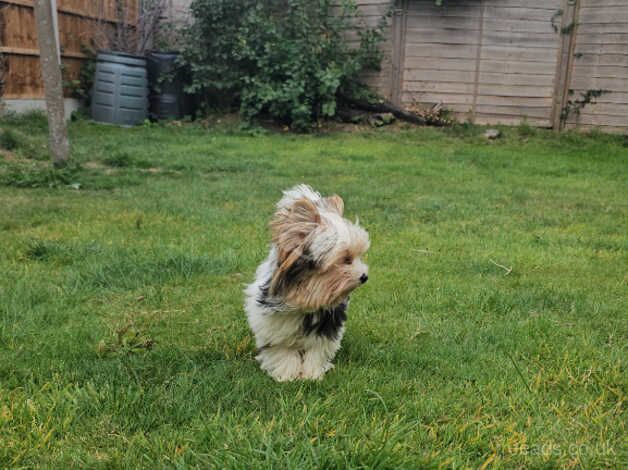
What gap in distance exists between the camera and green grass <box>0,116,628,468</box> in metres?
2.27

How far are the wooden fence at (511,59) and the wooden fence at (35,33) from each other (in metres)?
5.77

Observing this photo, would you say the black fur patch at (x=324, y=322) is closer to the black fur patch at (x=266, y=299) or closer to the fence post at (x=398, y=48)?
the black fur patch at (x=266, y=299)

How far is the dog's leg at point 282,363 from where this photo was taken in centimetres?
288

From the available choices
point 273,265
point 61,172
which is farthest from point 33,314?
point 61,172

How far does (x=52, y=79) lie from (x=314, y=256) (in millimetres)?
6101

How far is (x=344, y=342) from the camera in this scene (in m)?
3.36

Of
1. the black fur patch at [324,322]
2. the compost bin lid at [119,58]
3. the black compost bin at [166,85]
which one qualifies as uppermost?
the compost bin lid at [119,58]

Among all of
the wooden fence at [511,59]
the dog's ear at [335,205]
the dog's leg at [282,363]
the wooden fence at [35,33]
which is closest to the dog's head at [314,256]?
the dog's ear at [335,205]

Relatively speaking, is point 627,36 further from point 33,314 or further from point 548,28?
point 33,314

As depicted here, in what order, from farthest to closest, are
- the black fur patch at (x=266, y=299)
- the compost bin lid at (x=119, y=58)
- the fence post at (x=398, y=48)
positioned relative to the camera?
the fence post at (x=398, y=48), the compost bin lid at (x=119, y=58), the black fur patch at (x=266, y=299)

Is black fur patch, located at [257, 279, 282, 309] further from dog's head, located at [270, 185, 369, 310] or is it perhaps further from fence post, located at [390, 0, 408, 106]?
fence post, located at [390, 0, 408, 106]

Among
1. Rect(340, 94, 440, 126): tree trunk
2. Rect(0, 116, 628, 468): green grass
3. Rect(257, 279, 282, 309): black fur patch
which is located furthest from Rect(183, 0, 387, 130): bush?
Rect(257, 279, 282, 309): black fur patch

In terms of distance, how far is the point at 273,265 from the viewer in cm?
295

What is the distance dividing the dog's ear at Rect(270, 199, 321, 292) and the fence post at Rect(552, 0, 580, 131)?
11.3 metres
